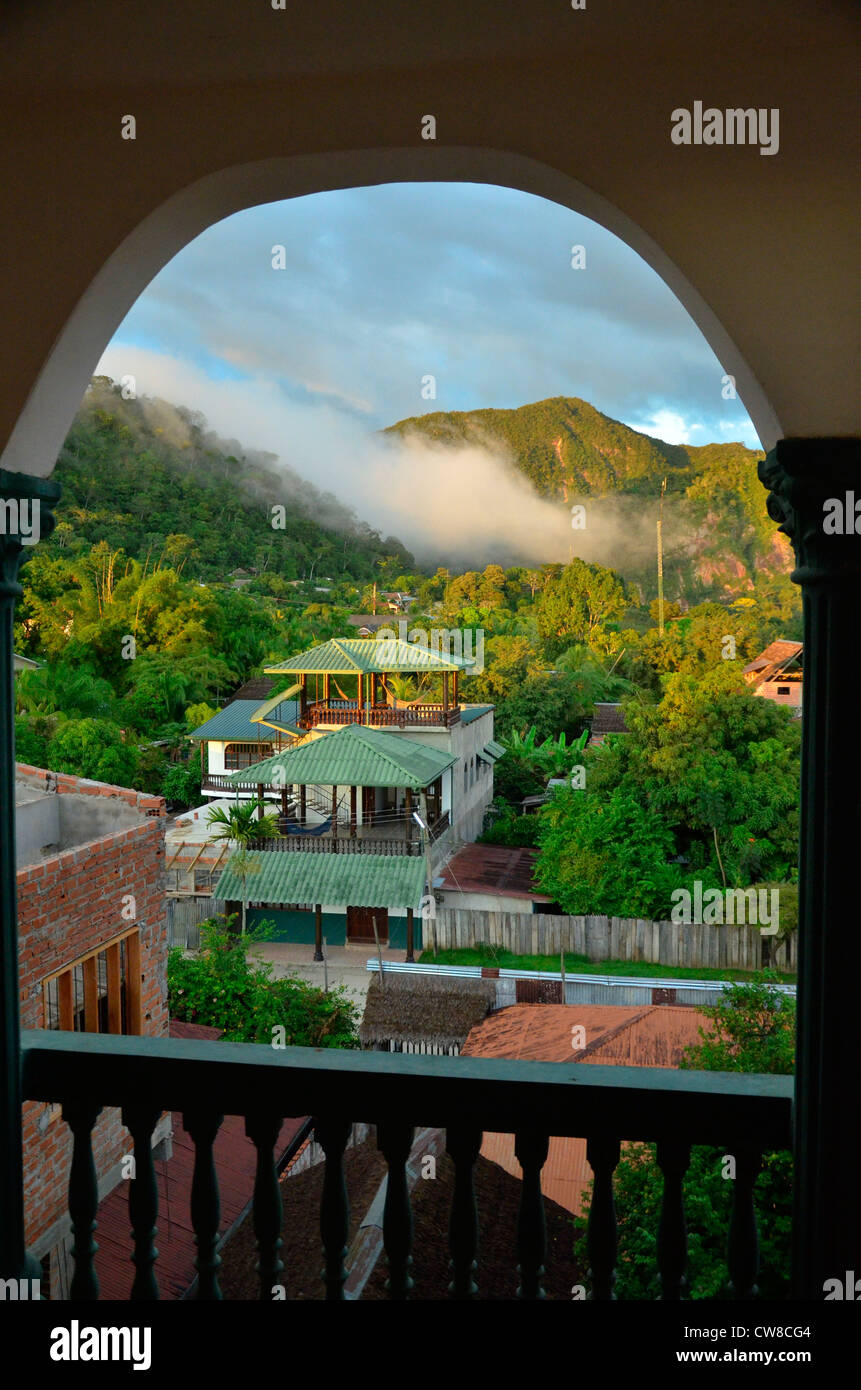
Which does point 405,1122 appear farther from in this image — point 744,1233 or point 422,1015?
Result: point 422,1015

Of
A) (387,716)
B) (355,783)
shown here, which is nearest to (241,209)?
(355,783)

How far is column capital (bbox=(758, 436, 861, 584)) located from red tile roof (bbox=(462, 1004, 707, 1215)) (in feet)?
10.4

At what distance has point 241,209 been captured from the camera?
140 centimetres

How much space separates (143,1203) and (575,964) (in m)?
8.73

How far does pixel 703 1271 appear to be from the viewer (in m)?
2.62

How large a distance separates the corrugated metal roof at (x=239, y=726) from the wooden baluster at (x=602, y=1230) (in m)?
11.4

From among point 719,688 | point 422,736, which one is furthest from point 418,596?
point 719,688

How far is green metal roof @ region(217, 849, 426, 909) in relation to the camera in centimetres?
888

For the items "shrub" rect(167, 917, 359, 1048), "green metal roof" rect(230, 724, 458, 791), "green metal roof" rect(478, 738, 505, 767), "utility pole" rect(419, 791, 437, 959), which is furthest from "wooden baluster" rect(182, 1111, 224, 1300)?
"green metal roof" rect(478, 738, 505, 767)

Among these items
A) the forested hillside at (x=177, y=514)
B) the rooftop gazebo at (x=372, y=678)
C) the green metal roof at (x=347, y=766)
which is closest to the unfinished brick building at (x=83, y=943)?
the green metal roof at (x=347, y=766)

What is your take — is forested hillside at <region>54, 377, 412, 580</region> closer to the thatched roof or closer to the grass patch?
the grass patch

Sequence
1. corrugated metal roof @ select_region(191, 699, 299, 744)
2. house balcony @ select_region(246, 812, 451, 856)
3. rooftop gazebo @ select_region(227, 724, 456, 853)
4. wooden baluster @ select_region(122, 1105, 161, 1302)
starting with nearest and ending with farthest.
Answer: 1. wooden baluster @ select_region(122, 1105, 161, 1302)
2. rooftop gazebo @ select_region(227, 724, 456, 853)
3. house balcony @ select_region(246, 812, 451, 856)
4. corrugated metal roof @ select_region(191, 699, 299, 744)

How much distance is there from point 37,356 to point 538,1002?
24.5 feet

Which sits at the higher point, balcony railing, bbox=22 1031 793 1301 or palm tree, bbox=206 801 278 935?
balcony railing, bbox=22 1031 793 1301
